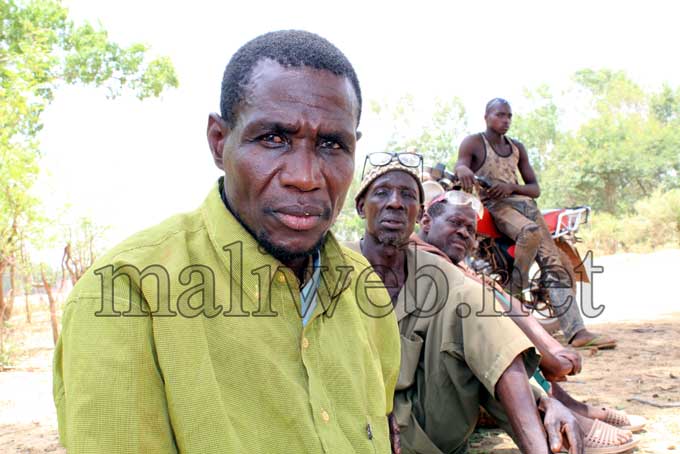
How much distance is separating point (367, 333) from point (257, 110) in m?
0.62

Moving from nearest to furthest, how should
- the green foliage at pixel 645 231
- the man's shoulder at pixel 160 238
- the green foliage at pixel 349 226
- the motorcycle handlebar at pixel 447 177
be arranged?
the man's shoulder at pixel 160 238 → the motorcycle handlebar at pixel 447 177 → the green foliage at pixel 645 231 → the green foliage at pixel 349 226

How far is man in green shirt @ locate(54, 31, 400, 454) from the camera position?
1050mm

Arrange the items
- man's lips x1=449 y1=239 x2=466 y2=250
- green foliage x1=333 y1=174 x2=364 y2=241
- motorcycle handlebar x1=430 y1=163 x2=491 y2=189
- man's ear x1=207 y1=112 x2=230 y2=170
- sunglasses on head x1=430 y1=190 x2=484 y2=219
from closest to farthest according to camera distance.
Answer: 1. man's ear x1=207 y1=112 x2=230 y2=170
2. man's lips x1=449 y1=239 x2=466 y2=250
3. sunglasses on head x1=430 y1=190 x2=484 y2=219
4. motorcycle handlebar x1=430 y1=163 x2=491 y2=189
5. green foliage x1=333 y1=174 x2=364 y2=241

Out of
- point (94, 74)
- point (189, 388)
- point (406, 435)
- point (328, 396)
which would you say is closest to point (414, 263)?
point (406, 435)

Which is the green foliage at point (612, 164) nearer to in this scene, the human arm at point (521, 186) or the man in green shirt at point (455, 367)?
the human arm at point (521, 186)

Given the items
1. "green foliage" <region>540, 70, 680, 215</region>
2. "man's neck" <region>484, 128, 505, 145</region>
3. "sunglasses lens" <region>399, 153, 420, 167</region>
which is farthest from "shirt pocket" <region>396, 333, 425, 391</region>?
"green foliage" <region>540, 70, 680, 215</region>

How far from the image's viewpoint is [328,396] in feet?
4.22

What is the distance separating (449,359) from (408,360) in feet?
0.58

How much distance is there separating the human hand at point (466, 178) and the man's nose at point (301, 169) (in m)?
3.82

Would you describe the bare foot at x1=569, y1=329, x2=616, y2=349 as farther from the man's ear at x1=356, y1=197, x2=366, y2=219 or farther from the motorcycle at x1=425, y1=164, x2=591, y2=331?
the man's ear at x1=356, y1=197, x2=366, y2=219

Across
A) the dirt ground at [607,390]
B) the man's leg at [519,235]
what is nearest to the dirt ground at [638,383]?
the dirt ground at [607,390]

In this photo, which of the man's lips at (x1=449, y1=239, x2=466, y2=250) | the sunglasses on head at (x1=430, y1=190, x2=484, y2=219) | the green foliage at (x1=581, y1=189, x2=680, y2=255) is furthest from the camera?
the green foliage at (x1=581, y1=189, x2=680, y2=255)

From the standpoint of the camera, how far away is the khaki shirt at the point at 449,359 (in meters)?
2.46

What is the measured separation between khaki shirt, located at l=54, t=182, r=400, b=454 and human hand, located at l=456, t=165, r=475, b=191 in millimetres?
3680
